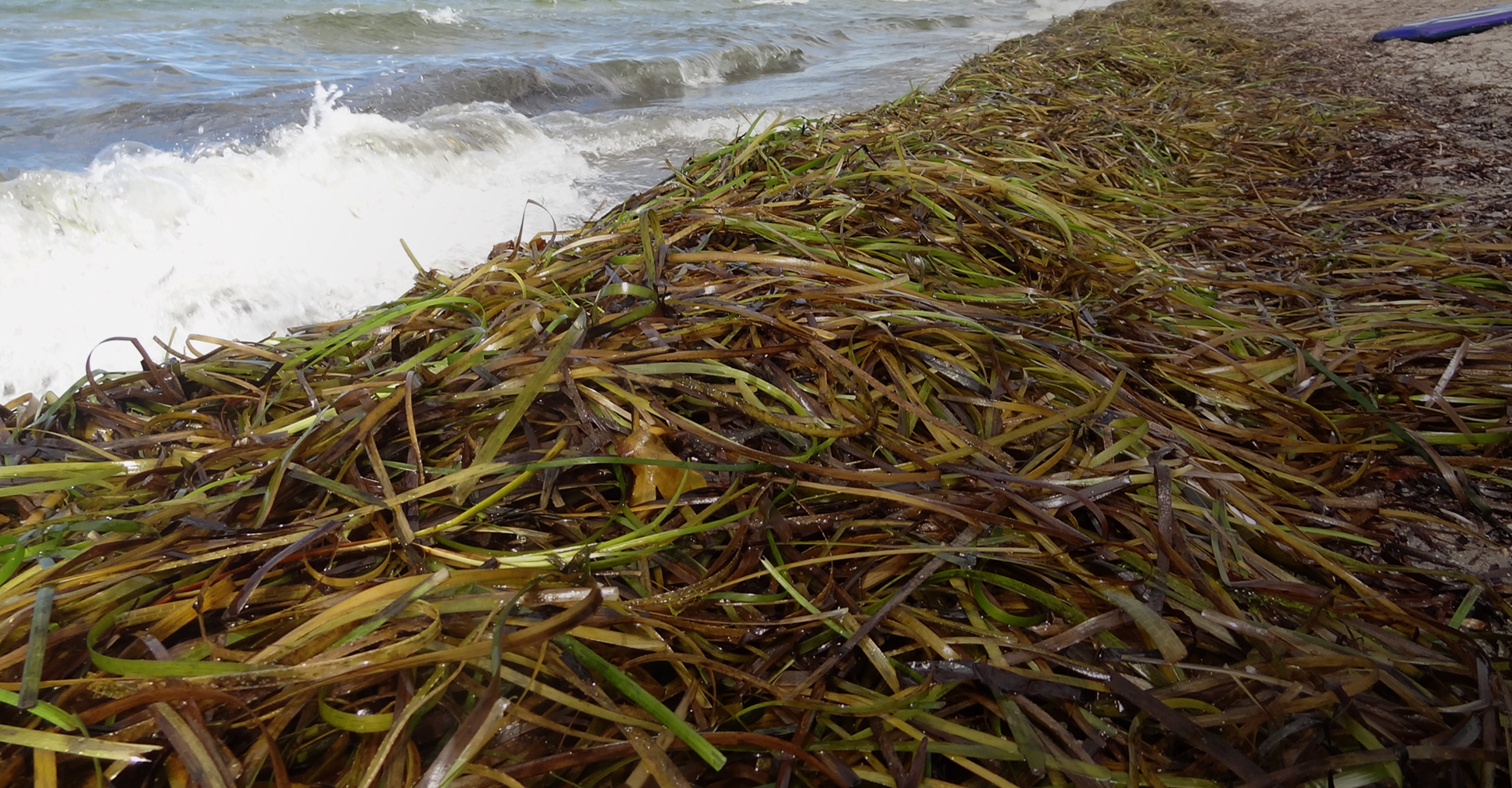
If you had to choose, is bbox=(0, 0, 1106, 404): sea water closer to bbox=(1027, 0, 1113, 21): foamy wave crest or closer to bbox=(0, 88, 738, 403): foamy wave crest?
bbox=(0, 88, 738, 403): foamy wave crest

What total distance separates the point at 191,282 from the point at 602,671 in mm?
3022

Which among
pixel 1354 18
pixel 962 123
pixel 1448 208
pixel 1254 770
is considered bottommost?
pixel 1254 770

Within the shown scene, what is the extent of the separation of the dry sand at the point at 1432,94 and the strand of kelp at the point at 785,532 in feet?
3.52

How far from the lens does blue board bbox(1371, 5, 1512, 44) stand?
4.53 meters

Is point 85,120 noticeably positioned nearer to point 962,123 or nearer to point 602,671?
point 962,123

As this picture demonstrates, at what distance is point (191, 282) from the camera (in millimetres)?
2801

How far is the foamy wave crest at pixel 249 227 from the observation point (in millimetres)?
2602

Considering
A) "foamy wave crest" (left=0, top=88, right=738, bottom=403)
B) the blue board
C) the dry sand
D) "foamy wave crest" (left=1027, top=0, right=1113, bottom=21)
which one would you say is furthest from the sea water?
"foamy wave crest" (left=1027, top=0, right=1113, bottom=21)

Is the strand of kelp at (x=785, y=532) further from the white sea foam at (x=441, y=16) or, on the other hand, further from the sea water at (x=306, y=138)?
the white sea foam at (x=441, y=16)

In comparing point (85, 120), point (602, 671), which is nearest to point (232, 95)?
point (85, 120)

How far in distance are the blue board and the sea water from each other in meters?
3.61

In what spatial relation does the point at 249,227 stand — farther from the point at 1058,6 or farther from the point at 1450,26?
the point at 1058,6

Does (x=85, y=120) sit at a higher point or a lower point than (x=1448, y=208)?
higher

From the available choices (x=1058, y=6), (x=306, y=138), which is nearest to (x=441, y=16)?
(x=306, y=138)
